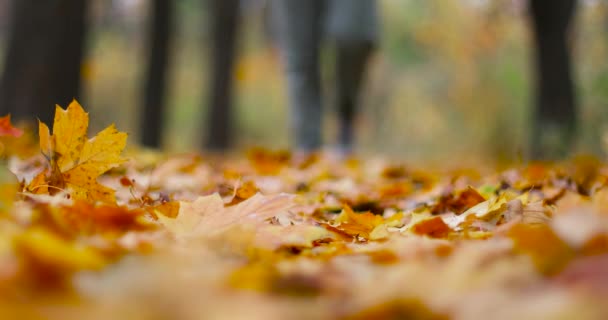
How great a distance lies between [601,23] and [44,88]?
35.5 feet

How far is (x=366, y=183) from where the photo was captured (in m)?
2.88

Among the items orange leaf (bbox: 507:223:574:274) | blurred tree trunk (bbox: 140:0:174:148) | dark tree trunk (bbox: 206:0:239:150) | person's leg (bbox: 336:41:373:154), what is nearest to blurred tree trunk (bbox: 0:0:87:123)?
person's leg (bbox: 336:41:373:154)

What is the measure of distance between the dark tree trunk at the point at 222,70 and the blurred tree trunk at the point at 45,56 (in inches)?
228

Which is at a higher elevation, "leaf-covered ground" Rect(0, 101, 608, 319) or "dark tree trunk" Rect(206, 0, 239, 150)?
"dark tree trunk" Rect(206, 0, 239, 150)

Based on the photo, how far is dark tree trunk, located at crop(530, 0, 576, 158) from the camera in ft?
21.3

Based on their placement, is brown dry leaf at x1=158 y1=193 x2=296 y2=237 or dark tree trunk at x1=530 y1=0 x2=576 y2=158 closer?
brown dry leaf at x1=158 y1=193 x2=296 y2=237

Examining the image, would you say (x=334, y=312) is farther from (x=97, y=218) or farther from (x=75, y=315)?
(x=97, y=218)

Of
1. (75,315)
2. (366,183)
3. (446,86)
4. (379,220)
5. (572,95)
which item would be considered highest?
(446,86)

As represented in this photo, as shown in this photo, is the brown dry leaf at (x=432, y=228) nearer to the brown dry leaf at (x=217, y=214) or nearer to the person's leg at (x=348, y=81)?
the brown dry leaf at (x=217, y=214)

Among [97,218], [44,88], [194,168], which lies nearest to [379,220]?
[97,218]

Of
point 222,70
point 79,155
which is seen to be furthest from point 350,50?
point 222,70

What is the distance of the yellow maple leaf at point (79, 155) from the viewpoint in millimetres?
1357

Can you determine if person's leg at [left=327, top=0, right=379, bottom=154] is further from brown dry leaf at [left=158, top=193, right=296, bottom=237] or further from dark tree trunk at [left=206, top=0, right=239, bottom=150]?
dark tree trunk at [left=206, top=0, right=239, bottom=150]

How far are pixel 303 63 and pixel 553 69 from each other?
327 cm
